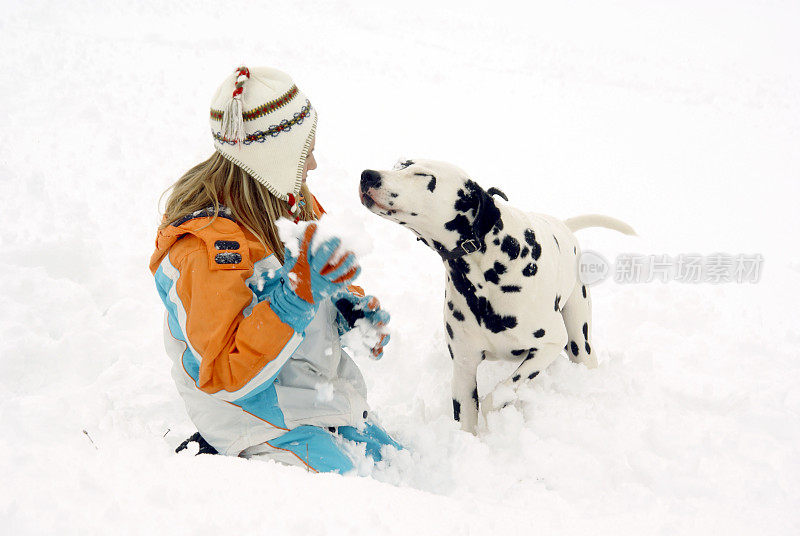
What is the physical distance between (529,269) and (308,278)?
3.50ft

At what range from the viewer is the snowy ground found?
172 centimetres

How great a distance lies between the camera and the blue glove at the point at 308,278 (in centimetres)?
185

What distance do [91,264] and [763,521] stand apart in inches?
170

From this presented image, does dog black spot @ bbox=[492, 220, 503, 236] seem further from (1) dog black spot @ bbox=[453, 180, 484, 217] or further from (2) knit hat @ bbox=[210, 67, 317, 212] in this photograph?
(2) knit hat @ bbox=[210, 67, 317, 212]

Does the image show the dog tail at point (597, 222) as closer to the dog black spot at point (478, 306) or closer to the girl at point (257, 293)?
the dog black spot at point (478, 306)

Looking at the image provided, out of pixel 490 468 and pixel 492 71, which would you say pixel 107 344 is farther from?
pixel 492 71

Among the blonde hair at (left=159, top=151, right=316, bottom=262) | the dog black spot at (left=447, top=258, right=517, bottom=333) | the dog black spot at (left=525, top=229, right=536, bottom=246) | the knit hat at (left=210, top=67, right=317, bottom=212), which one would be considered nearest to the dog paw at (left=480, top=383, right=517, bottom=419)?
the dog black spot at (left=447, top=258, right=517, bottom=333)

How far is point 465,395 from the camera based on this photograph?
280 centimetres

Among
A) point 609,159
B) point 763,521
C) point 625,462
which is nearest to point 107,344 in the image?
point 625,462

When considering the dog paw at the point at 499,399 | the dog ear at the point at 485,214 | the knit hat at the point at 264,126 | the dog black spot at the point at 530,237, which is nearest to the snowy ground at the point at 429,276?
the dog paw at the point at 499,399

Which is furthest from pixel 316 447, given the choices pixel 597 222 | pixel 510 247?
pixel 597 222

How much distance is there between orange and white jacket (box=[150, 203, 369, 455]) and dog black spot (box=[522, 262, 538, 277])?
890mm

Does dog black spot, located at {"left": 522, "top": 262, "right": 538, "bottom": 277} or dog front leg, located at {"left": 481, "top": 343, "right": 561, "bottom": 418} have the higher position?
dog black spot, located at {"left": 522, "top": 262, "right": 538, "bottom": 277}

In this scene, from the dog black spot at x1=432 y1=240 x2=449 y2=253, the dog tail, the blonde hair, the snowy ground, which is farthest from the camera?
the dog tail
